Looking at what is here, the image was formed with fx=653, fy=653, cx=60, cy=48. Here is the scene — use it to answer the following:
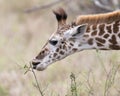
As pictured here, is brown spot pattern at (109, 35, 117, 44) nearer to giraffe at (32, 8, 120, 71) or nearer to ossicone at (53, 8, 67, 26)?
giraffe at (32, 8, 120, 71)

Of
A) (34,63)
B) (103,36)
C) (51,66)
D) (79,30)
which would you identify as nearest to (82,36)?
(79,30)

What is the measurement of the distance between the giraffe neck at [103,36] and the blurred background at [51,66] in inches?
5.2

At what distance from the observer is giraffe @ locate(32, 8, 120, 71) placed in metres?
6.99

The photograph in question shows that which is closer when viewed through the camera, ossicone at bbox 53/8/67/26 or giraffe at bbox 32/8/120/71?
giraffe at bbox 32/8/120/71

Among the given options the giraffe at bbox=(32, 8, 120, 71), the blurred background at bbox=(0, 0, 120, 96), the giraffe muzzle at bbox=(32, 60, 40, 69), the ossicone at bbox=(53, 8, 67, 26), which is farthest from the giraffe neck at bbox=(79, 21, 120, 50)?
the giraffe muzzle at bbox=(32, 60, 40, 69)

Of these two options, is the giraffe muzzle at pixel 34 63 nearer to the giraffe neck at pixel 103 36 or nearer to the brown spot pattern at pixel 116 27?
the giraffe neck at pixel 103 36

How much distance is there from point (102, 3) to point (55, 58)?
13.5ft

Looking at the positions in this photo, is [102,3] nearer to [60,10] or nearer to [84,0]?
[84,0]

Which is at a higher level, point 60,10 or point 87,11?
point 60,10

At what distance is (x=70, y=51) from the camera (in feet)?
23.5

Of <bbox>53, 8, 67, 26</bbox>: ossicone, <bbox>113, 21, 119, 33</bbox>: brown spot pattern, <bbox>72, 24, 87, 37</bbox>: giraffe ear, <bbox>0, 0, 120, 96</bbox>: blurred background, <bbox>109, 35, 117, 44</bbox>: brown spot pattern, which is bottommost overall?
<bbox>0, 0, 120, 96</bbox>: blurred background

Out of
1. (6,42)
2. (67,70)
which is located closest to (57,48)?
(67,70)

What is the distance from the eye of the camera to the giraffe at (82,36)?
6986 millimetres

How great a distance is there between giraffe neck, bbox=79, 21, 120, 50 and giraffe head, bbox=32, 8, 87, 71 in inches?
3.7
